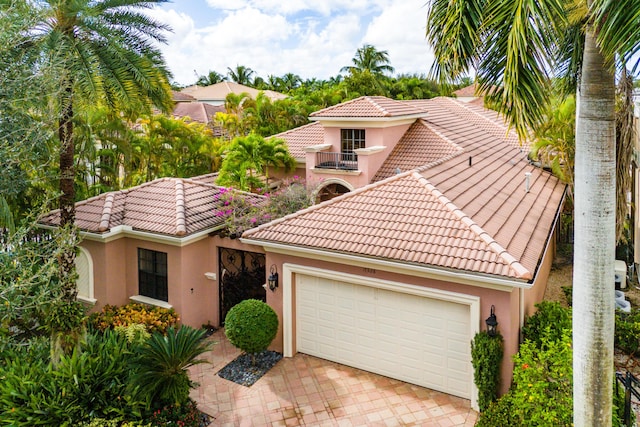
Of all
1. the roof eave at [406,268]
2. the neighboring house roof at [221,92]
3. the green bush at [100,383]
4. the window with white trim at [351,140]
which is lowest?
the green bush at [100,383]

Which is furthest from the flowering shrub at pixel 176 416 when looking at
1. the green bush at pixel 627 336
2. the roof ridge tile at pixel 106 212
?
A: the green bush at pixel 627 336

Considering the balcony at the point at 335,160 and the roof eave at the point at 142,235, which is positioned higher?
the balcony at the point at 335,160

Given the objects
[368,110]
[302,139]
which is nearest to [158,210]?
[368,110]

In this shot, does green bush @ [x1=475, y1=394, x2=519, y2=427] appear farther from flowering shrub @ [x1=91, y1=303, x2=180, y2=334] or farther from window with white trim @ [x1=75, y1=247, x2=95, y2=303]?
window with white trim @ [x1=75, y1=247, x2=95, y2=303]

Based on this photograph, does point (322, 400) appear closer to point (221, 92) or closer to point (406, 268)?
point (406, 268)

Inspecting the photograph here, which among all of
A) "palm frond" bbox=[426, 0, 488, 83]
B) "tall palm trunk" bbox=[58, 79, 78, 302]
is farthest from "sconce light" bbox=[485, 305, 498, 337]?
"tall palm trunk" bbox=[58, 79, 78, 302]

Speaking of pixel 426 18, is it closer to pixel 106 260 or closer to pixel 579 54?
pixel 579 54

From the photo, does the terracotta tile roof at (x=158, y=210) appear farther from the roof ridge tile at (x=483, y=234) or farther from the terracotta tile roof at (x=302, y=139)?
the terracotta tile roof at (x=302, y=139)
